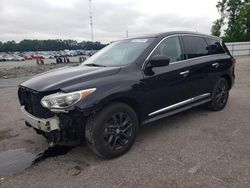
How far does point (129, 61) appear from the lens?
13.6 feet

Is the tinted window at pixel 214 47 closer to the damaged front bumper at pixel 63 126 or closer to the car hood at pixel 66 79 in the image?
the car hood at pixel 66 79

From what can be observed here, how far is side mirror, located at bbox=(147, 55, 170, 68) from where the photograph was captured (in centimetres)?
398

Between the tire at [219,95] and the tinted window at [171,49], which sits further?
the tire at [219,95]

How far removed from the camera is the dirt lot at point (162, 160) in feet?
10.2

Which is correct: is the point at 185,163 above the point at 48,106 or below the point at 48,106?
below

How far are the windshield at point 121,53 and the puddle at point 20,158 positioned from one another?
→ 1585mm

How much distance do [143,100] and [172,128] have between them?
1.19m

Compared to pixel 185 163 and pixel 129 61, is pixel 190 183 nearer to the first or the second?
pixel 185 163

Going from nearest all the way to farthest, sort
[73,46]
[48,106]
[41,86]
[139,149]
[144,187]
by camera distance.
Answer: [144,187] < [48,106] < [41,86] < [139,149] < [73,46]

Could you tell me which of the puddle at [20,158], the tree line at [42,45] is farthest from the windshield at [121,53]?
the tree line at [42,45]

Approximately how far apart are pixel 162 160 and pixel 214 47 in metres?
3.16

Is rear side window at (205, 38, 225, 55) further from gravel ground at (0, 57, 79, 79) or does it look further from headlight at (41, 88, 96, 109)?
gravel ground at (0, 57, 79, 79)

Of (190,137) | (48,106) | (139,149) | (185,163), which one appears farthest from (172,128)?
(48,106)

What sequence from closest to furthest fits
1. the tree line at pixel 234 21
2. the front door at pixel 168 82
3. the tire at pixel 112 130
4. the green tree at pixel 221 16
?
the tire at pixel 112 130 < the front door at pixel 168 82 < the tree line at pixel 234 21 < the green tree at pixel 221 16
